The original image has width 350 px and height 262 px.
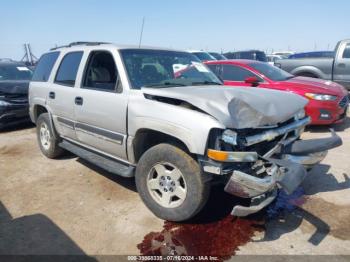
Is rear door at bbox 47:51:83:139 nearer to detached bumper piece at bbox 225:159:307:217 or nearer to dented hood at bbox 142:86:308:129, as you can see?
dented hood at bbox 142:86:308:129

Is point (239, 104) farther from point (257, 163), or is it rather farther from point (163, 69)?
point (163, 69)

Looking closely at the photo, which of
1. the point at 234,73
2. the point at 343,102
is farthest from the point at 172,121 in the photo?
the point at 343,102

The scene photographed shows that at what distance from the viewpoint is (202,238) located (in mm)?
3131

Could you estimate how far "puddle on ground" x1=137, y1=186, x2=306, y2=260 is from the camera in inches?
116

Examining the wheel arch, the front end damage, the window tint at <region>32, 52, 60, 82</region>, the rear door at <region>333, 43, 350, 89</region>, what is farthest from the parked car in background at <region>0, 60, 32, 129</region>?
the rear door at <region>333, 43, 350, 89</region>

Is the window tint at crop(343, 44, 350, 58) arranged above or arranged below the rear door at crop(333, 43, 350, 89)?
above

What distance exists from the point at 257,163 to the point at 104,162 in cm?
200

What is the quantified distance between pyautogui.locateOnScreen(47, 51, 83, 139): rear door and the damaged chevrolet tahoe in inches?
1.0

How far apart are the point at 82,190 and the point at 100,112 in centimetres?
114

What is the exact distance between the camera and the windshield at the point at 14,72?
892cm

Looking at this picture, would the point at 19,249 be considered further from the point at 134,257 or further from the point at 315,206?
the point at 315,206

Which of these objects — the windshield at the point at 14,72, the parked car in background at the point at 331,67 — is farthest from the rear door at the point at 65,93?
the parked car in background at the point at 331,67

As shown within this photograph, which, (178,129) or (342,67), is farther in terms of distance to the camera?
(342,67)

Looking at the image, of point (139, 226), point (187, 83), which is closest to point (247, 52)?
point (187, 83)
